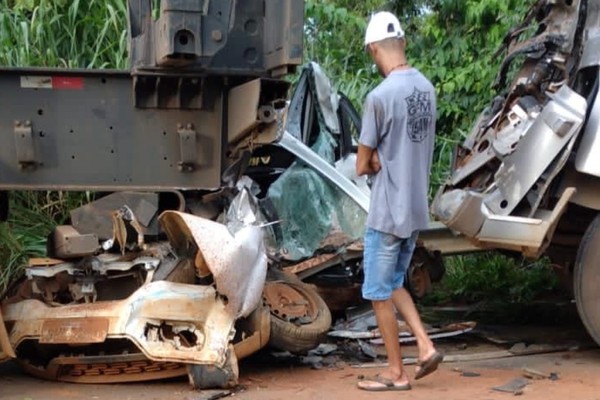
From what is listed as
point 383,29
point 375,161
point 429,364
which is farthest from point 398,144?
point 429,364

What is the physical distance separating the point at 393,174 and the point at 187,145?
1271 millimetres

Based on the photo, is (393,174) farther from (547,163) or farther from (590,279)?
(590,279)

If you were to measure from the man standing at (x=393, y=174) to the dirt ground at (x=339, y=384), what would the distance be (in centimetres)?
23

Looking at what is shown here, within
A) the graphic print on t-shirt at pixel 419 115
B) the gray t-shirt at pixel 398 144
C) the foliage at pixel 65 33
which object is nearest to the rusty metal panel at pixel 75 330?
the gray t-shirt at pixel 398 144

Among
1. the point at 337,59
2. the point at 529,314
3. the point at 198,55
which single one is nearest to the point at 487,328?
the point at 529,314

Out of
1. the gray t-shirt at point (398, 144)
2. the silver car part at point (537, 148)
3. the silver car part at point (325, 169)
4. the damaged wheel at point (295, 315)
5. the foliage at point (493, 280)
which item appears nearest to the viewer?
the gray t-shirt at point (398, 144)

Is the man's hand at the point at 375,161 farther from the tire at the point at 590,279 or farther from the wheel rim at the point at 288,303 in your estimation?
the tire at the point at 590,279

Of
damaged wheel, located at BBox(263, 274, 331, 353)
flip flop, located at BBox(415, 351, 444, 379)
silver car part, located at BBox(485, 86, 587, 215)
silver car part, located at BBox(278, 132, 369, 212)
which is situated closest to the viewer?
flip flop, located at BBox(415, 351, 444, 379)

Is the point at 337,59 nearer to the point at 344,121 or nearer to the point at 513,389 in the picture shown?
the point at 344,121

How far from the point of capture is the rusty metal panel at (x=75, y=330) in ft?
17.4

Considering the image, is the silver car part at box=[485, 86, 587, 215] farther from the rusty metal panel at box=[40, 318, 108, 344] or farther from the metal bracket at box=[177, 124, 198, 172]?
the rusty metal panel at box=[40, 318, 108, 344]

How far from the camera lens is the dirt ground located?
17.5 ft

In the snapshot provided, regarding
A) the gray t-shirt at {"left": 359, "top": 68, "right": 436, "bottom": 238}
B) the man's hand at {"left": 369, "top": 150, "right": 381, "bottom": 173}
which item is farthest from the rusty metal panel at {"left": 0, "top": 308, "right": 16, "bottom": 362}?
the man's hand at {"left": 369, "top": 150, "right": 381, "bottom": 173}

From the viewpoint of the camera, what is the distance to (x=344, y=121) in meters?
8.10
